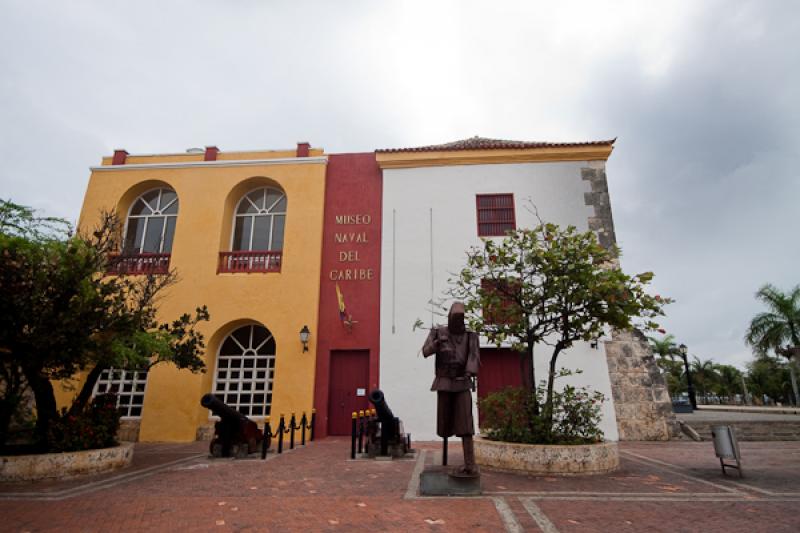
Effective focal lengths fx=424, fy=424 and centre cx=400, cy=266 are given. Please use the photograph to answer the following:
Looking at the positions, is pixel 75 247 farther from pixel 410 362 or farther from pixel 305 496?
pixel 410 362

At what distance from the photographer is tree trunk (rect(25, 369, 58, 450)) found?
6859mm

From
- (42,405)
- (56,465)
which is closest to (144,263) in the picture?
(42,405)

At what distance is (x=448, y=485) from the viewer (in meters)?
5.03

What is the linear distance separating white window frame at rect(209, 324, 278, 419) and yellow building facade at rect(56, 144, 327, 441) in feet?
0.10

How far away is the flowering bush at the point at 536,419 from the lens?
696 centimetres

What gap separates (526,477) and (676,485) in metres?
1.94

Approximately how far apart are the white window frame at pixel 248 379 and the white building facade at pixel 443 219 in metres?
3.23

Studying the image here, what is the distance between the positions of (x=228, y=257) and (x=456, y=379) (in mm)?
9679

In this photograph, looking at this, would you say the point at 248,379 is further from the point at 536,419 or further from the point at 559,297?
the point at 559,297

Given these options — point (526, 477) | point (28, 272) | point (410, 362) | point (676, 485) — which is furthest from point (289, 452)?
point (676, 485)

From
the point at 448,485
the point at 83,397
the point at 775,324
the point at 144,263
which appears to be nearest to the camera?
the point at 448,485

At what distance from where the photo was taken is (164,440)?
436 inches

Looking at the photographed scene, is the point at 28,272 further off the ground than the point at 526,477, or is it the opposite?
the point at 28,272

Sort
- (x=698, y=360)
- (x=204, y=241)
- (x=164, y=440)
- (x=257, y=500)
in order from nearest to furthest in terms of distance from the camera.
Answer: (x=257, y=500) → (x=164, y=440) → (x=204, y=241) → (x=698, y=360)
